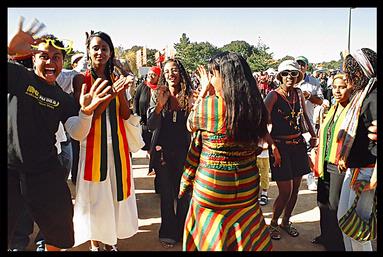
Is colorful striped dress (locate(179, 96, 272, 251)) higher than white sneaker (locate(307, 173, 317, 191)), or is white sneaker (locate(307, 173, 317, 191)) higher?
colorful striped dress (locate(179, 96, 272, 251))

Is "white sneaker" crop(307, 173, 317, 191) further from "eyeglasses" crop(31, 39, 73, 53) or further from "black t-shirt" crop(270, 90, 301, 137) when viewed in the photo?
"eyeglasses" crop(31, 39, 73, 53)

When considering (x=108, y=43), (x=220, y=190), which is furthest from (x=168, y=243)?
(x=108, y=43)

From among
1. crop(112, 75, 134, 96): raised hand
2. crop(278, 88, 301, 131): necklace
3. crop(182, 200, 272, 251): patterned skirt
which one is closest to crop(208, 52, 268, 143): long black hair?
crop(182, 200, 272, 251): patterned skirt

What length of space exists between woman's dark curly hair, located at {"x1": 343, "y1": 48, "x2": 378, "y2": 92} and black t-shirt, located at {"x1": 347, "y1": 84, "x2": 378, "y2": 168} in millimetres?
191

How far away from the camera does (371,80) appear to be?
2.46m

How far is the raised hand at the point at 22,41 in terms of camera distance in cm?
221

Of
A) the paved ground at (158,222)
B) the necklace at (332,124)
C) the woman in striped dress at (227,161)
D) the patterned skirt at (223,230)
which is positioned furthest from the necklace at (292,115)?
the patterned skirt at (223,230)

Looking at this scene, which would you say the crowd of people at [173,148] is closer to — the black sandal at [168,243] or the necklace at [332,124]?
the necklace at [332,124]

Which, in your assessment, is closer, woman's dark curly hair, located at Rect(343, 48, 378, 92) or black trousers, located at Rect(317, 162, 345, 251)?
woman's dark curly hair, located at Rect(343, 48, 378, 92)

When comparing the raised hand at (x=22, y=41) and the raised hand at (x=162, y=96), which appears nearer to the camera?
the raised hand at (x=22, y=41)

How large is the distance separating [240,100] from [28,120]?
1.38 m

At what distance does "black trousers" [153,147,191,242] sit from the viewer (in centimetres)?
339

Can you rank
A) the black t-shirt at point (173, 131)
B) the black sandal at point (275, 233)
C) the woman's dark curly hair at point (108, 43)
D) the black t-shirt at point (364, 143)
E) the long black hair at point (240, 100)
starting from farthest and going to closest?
the black sandal at point (275, 233)
the black t-shirt at point (173, 131)
the woman's dark curly hair at point (108, 43)
the black t-shirt at point (364, 143)
the long black hair at point (240, 100)

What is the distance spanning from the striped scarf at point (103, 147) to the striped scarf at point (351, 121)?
1.74 metres
